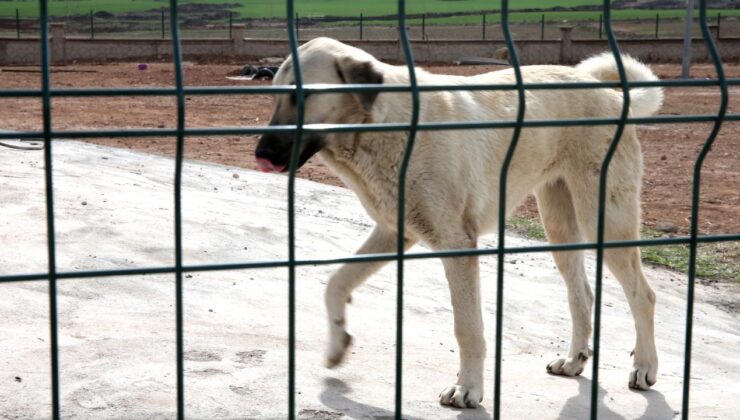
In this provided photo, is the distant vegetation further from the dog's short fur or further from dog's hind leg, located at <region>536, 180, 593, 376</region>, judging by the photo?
the dog's short fur

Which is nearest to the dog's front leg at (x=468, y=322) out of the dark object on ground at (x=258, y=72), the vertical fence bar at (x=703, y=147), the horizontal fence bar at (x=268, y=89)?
the vertical fence bar at (x=703, y=147)

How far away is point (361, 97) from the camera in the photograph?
504 centimetres

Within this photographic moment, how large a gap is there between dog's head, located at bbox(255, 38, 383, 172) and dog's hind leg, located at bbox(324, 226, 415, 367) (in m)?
0.83

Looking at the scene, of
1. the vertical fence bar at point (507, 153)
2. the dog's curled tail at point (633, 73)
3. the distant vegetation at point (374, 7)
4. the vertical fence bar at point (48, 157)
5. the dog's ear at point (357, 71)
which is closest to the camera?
the vertical fence bar at point (48, 157)

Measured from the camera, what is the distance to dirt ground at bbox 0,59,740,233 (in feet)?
42.5

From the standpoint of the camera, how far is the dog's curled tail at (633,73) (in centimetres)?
604

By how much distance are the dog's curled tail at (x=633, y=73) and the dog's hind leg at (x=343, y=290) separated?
1571 millimetres

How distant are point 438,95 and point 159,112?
17.7 metres

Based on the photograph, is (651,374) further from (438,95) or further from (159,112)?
(159,112)

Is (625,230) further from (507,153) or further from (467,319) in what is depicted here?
(507,153)

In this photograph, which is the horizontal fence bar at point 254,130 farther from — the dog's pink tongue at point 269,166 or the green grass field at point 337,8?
the green grass field at point 337,8

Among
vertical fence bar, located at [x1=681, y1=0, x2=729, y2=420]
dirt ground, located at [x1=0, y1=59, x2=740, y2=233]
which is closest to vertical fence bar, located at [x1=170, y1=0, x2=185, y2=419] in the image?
vertical fence bar, located at [x1=681, y1=0, x2=729, y2=420]

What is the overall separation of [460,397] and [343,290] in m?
0.95

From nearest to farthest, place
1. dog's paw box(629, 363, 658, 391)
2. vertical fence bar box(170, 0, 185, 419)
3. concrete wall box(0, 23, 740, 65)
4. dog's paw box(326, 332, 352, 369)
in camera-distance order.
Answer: vertical fence bar box(170, 0, 185, 419) < dog's paw box(326, 332, 352, 369) < dog's paw box(629, 363, 658, 391) < concrete wall box(0, 23, 740, 65)
